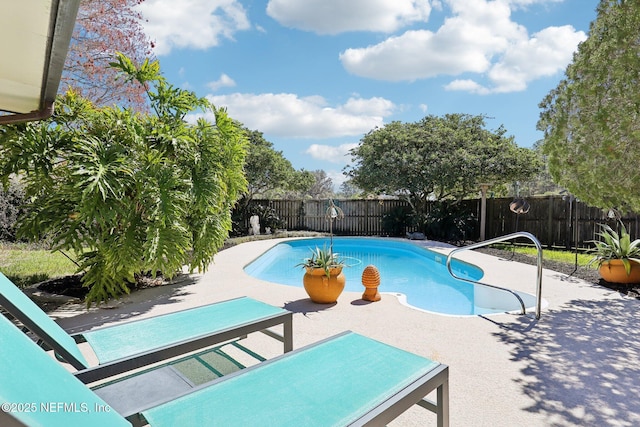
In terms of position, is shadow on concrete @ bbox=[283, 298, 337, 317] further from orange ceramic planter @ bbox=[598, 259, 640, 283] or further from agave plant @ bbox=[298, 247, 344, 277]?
orange ceramic planter @ bbox=[598, 259, 640, 283]

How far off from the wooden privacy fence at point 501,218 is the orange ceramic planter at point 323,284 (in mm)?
5747

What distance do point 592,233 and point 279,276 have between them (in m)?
9.95

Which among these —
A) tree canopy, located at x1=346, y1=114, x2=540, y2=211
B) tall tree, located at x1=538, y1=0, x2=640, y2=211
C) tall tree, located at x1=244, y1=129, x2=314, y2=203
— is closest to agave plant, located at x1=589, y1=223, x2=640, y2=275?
tall tree, located at x1=538, y1=0, x2=640, y2=211

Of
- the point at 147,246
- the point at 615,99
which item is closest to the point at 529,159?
the point at 615,99

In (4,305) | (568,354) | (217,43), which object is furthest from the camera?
(217,43)

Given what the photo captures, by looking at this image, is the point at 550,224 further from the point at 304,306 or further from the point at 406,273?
the point at 304,306

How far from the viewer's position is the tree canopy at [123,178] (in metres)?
3.97

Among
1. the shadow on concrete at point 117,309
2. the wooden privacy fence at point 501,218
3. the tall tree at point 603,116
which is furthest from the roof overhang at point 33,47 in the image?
the wooden privacy fence at point 501,218

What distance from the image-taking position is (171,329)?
2.59 meters

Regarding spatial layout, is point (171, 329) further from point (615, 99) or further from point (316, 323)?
point (615, 99)

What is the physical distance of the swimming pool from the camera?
6004 millimetres

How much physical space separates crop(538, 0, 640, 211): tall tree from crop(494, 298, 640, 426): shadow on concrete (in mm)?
1543

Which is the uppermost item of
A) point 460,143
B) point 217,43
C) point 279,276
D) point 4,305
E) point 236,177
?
point 217,43

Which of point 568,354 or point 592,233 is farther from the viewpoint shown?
point 592,233
